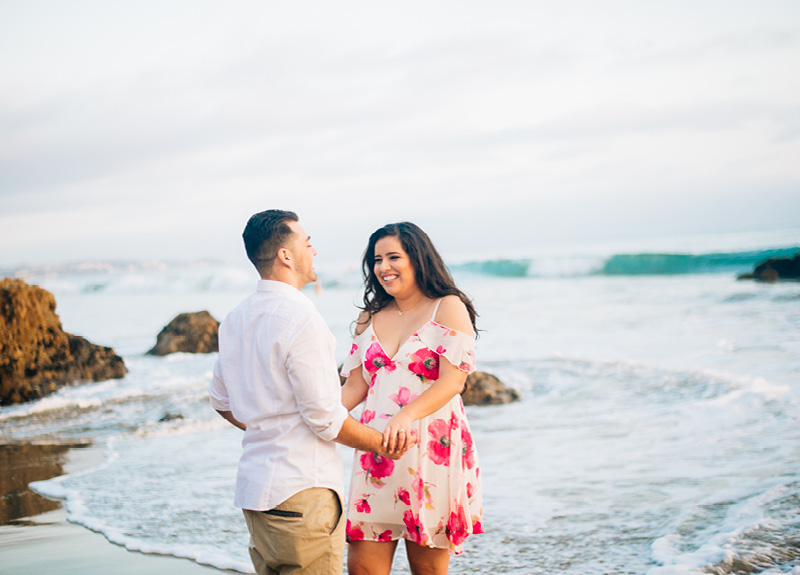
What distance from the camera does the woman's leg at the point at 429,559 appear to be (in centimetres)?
319

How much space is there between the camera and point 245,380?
2.49 m

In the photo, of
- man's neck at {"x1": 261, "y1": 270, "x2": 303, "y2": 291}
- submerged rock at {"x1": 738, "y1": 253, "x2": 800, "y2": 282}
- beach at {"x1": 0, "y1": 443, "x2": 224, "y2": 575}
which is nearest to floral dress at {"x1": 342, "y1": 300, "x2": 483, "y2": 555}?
man's neck at {"x1": 261, "y1": 270, "x2": 303, "y2": 291}

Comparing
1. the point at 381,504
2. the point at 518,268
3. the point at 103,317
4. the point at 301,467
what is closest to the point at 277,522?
the point at 301,467

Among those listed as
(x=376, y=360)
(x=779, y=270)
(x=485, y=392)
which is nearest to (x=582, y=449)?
(x=485, y=392)

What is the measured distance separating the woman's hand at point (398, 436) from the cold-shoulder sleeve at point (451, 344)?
0.40 meters

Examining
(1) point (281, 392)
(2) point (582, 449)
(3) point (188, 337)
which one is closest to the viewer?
(1) point (281, 392)

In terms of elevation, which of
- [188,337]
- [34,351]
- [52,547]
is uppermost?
[34,351]

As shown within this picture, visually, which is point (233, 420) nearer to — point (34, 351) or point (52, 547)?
point (52, 547)

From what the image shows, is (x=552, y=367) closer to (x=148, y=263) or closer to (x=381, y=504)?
(x=381, y=504)

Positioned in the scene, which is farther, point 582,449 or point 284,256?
point 582,449

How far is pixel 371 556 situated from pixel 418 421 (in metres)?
0.66

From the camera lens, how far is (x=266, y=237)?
2.59 m

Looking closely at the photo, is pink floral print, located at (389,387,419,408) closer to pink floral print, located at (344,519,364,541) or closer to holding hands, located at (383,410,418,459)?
holding hands, located at (383,410,418,459)

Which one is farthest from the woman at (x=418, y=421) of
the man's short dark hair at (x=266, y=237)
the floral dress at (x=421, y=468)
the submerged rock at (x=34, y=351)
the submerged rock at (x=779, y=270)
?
the submerged rock at (x=779, y=270)
